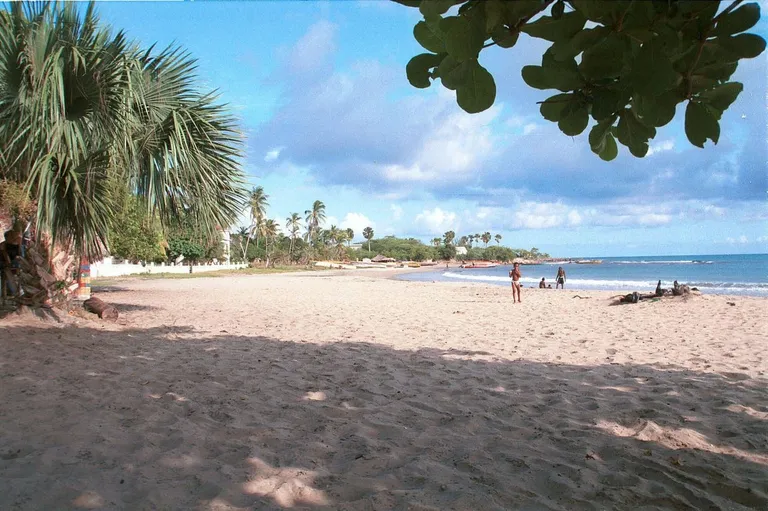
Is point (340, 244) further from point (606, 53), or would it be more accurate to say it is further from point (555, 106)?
point (606, 53)

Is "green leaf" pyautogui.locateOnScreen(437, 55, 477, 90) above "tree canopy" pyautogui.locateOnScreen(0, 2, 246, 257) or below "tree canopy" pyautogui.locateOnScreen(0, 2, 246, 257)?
below

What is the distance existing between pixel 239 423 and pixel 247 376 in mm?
1406

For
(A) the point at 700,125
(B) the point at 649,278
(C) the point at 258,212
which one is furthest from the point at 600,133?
(C) the point at 258,212

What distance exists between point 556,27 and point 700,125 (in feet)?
1.84

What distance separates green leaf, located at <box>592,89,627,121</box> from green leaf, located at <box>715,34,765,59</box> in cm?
30

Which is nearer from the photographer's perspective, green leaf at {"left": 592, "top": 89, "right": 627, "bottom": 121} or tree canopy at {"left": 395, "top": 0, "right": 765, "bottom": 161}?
tree canopy at {"left": 395, "top": 0, "right": 765, "bottom": 161}

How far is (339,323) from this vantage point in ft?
29.3

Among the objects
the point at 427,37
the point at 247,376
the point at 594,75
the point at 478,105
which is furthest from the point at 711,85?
the point at 247,376

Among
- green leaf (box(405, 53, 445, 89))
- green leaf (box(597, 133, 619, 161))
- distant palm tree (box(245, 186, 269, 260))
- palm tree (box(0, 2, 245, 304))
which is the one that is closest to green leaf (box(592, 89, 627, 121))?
green leaf (box(597, 133, 619, 161))

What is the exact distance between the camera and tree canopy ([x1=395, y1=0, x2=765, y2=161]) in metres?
1.25

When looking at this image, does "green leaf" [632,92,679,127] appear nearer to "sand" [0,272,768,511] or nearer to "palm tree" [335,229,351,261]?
"sand" [0,272,768,511]

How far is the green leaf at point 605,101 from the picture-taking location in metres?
1.46

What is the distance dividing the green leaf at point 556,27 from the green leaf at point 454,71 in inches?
7.8

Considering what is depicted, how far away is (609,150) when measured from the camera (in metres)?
1.89
